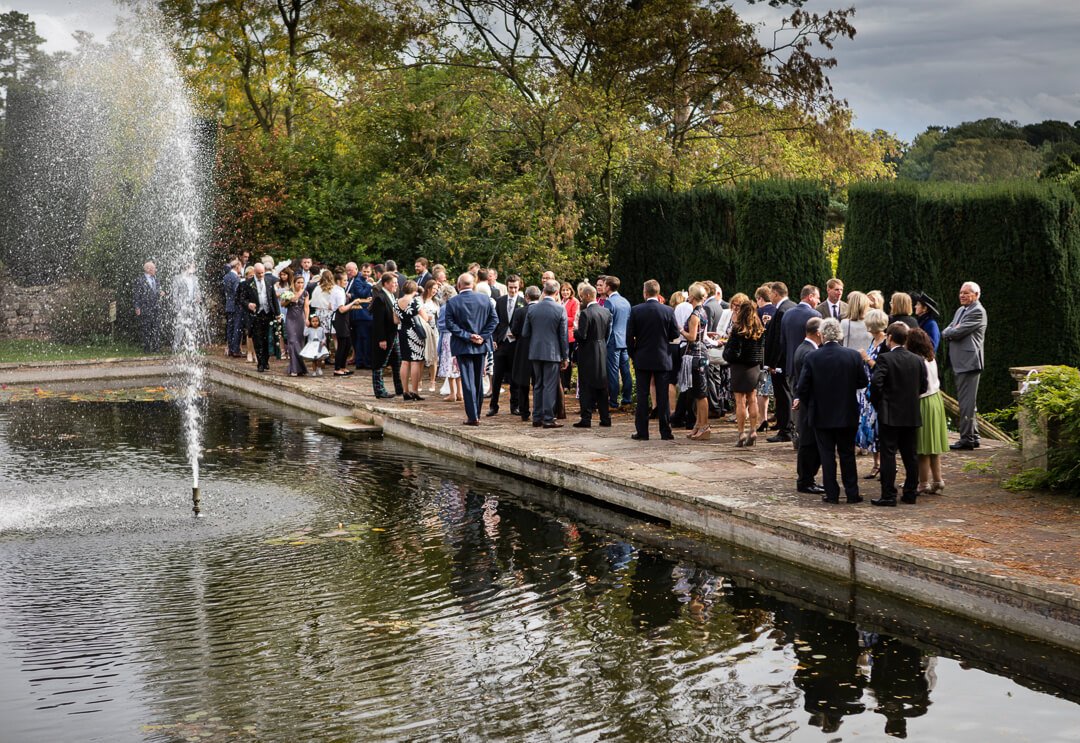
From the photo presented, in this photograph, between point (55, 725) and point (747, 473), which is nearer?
point (55, 725)

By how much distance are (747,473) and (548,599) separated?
3.74m

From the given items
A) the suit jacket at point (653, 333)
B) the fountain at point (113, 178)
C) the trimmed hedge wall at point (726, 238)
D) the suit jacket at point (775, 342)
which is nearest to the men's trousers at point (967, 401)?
the suit jacket at point (775, 342)

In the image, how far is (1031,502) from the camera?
33.0ft

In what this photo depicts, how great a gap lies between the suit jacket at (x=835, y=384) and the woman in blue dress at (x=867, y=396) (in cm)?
70

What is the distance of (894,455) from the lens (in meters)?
9.91

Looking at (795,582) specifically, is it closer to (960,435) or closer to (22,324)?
(960,435)

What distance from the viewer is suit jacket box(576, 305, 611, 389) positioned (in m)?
14.5

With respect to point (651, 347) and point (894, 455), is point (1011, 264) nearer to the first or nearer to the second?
point (651, 347)

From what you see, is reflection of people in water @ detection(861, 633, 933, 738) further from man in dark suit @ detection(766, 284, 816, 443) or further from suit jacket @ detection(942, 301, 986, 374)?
suit jacket @ detection(942, 301, 986, 374)

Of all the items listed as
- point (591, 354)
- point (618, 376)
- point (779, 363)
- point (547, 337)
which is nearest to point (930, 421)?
point (779, 363)

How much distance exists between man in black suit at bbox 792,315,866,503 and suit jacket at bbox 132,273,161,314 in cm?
1878

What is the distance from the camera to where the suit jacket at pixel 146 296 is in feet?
83.9

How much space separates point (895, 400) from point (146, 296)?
1959 centimetres

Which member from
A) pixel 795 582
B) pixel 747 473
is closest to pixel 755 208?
pixel 747 473
